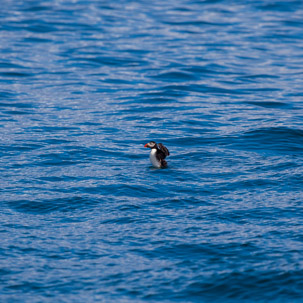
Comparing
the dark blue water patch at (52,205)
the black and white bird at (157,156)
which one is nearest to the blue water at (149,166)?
the dark blue water patch at (52,205)

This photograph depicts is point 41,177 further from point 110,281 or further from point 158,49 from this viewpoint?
point 158,49

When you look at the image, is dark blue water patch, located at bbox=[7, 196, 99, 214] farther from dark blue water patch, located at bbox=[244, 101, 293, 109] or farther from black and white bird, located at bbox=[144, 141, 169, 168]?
dark blue water patch, located at bbox=[244, 101, 293, 109]

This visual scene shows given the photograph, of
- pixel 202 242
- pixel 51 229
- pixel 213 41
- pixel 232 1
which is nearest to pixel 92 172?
Result: pixel 51 229

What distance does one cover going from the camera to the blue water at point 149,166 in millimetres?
9062

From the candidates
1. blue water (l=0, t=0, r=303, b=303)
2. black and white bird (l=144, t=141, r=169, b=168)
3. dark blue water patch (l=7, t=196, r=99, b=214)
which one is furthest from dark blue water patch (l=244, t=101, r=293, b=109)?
dark blue water patch (l=7, t=196, r=99, b=214)

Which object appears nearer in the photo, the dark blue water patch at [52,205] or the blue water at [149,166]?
the blue water at [149,166]

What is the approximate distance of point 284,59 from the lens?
A: 2681 cm

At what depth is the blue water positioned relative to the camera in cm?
906

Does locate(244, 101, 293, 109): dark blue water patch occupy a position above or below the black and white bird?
below

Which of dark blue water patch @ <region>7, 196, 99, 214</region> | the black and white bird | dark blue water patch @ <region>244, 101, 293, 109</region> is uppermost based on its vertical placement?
the black and white bird

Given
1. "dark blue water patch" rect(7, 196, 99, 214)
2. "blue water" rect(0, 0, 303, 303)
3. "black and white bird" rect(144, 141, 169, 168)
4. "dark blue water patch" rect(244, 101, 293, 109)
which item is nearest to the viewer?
"blue water" rect(0, 0, 303, 303)

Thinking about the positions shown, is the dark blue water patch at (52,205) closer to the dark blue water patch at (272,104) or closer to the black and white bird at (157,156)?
the black and white bird at (157,156)

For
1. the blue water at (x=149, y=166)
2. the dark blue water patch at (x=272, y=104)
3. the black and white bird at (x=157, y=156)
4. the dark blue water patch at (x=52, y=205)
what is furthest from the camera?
the dark blue water patch at (x=272, y=104)

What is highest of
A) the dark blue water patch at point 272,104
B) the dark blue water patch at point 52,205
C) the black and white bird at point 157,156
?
the black and white bird at point 157,156
